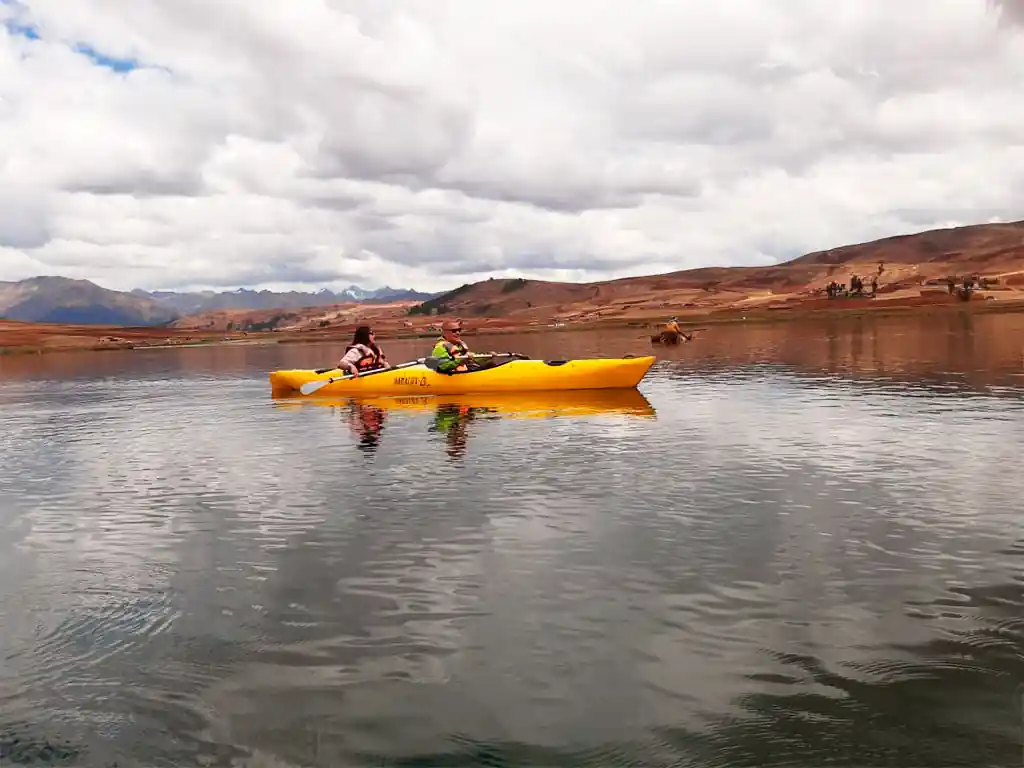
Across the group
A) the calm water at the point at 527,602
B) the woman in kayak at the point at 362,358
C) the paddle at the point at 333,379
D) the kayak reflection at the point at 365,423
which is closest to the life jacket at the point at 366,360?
the woman in kayak at the point at 362,358

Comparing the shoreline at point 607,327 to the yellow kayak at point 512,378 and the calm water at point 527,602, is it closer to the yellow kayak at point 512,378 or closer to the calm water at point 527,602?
the yellow kayak at point 512,378

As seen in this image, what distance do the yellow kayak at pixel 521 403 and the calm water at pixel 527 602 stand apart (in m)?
5.28

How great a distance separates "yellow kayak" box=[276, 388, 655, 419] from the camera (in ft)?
86.8

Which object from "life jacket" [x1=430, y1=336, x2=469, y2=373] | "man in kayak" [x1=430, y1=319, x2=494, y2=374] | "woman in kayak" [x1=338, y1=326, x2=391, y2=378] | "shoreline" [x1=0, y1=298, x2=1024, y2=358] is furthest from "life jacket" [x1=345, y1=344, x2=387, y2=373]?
"shoreline" [x1=0, y1=298, x2=1024, y2=358]

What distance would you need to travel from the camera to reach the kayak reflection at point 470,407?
24.3 metres

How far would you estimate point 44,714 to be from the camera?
7492 millimetres

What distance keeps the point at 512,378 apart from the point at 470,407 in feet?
8.98

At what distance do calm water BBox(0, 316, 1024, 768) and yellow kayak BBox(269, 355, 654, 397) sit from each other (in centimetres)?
953

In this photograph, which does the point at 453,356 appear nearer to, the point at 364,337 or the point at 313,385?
the point at 364,337

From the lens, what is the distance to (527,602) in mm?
9789

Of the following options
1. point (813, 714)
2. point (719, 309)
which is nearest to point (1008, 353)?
point (813, 714)

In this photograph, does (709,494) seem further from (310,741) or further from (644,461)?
(310,741)

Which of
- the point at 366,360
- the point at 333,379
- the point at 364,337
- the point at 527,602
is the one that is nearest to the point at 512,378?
the point at 366,360

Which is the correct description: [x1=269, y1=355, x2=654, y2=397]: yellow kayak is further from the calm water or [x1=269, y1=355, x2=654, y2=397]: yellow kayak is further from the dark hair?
the calm water
